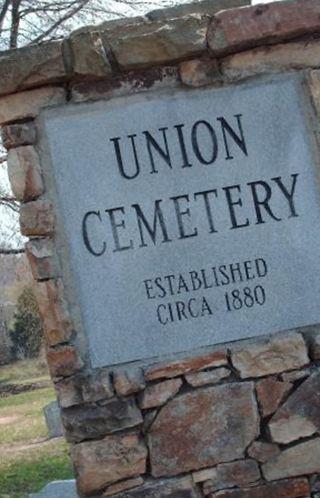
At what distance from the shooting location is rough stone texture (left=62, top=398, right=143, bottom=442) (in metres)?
3.78

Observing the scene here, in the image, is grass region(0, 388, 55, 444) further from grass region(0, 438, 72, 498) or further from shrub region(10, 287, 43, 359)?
shrub region(10, 287, 43, 359)

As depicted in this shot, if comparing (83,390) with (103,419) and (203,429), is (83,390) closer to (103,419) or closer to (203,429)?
(103,419)

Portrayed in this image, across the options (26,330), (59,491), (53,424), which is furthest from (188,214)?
(26,330)

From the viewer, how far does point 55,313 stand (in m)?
3.84

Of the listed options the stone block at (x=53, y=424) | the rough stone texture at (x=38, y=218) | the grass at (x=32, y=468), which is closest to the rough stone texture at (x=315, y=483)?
the rough stone texture at (x=38, y=218)

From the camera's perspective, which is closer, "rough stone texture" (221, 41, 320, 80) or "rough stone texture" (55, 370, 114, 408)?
"rough stone texture" (55, 370, 114, 408)

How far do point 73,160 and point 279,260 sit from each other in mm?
934

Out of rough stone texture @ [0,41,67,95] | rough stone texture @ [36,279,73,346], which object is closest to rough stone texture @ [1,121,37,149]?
rough stone texture @ [0,41,67,95]

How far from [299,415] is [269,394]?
0.15 m

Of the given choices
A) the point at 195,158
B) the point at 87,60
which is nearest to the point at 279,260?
the point at 195,158

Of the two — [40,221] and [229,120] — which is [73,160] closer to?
[40,221]

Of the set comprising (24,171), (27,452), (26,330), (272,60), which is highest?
(272,60)

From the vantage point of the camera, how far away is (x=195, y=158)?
3.90 metres

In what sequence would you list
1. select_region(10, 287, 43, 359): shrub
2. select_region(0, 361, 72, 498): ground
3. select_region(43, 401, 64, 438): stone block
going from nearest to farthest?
select_region(0, 361, 72, 498): ground → select_region(43, 401, 64, 438): stone block → select_region(10, 287, 43, 359): shrub
